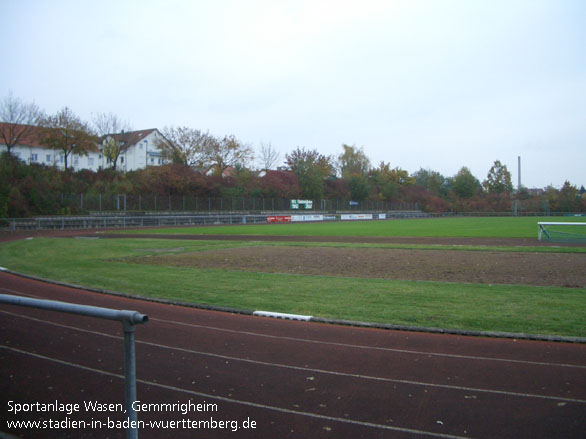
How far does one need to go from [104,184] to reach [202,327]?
5164 centimetres

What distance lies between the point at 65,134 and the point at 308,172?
4598 cm

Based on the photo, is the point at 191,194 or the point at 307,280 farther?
the point at 191,194

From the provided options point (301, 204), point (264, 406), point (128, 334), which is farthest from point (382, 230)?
point (128, 334)

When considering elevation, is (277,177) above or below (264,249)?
above

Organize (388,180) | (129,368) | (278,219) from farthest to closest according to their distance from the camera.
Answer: (388,180) → (278,219) → (129,368)

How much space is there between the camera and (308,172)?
305ft

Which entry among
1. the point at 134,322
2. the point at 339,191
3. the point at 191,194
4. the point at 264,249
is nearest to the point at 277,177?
the point at 339,191

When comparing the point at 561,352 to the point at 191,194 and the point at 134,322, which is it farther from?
the point at 191,194

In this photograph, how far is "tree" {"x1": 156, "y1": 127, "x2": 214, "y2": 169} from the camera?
7362cm

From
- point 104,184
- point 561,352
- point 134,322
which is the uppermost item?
point 104,184

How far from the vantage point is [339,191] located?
96.8 m

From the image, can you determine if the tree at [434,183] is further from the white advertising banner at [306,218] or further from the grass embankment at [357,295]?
the grass embankment at [357,295]

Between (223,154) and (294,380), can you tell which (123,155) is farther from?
(294,380)

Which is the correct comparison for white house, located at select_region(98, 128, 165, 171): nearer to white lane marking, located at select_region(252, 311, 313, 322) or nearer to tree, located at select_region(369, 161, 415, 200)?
tree, located at select_region(369, 161, 415, 200)
